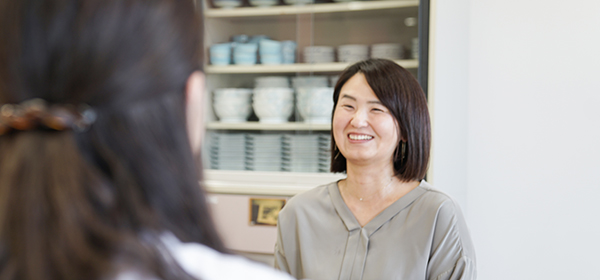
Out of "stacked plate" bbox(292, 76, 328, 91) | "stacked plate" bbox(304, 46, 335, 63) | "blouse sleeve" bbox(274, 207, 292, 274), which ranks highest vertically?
"stacked plate" bbox(304, 46, 335, 63)

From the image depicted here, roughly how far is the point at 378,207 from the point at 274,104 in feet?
4.26

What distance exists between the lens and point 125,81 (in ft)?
1.47

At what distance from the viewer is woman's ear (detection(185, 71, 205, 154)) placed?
513 millimetres

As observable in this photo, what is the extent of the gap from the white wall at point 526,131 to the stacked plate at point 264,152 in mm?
851

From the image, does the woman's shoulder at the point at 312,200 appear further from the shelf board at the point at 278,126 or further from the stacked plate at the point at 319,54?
the stacked plate at the point at 319,54

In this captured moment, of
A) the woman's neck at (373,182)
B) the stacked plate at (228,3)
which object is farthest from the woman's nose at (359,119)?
the stacked plate at (228,3)

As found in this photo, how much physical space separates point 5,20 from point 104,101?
0.38 ft

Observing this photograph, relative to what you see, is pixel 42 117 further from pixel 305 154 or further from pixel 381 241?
pixel 305 154

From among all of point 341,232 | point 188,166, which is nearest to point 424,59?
point 341,232

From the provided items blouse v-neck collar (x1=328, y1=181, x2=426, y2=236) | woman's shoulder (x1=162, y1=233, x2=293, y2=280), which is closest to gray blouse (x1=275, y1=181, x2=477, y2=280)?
blouse v-neck collar (x1=328, y1=181, x2=426, y2=236)

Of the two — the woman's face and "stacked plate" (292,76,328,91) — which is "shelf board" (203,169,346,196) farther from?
the woman's face

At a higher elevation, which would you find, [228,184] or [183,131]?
[183,131]

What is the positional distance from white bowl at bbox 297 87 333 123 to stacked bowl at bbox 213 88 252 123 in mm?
288

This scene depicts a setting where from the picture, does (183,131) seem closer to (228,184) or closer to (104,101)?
(104,101)
